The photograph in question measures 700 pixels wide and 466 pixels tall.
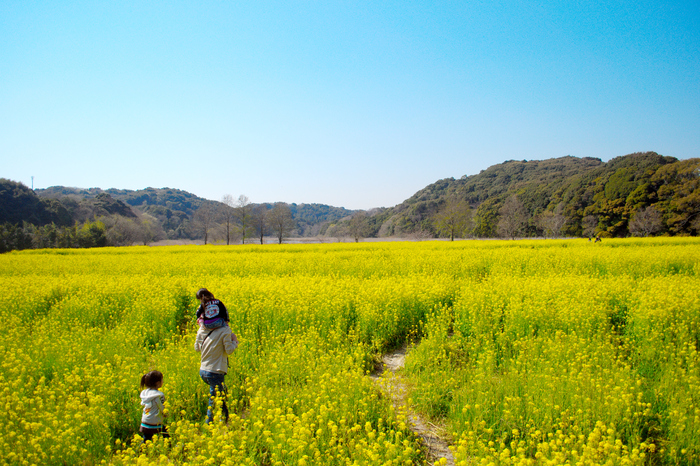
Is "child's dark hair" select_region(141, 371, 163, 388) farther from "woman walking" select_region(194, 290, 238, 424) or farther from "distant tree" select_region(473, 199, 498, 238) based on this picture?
"distant tree" select_region(473, 199, 498, 238)

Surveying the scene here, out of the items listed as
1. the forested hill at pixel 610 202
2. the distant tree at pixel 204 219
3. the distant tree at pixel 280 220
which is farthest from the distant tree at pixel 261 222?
the forested hill at pixel 610 202

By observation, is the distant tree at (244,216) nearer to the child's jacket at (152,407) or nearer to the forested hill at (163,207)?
the forested hill at (163,207)

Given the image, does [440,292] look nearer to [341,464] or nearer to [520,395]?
[520,395]

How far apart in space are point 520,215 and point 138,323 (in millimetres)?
58729

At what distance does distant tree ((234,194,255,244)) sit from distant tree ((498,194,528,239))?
42.3 m

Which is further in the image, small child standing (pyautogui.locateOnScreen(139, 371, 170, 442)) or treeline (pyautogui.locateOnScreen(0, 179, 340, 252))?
treeline (pyautogui.locateOnScreen(0, 179, 340, 252))

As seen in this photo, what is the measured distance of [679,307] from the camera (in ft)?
20.0

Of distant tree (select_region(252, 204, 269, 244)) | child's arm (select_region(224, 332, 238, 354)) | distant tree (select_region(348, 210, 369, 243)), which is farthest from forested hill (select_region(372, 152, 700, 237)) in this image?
child's arm (select_region(224, 332, 238, 354))

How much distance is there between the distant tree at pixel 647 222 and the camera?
127 ft

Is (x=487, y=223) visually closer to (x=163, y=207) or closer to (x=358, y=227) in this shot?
(x=358, y=227)

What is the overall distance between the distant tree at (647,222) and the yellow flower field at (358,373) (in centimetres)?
4249

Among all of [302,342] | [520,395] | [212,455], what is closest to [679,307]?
[520,395]

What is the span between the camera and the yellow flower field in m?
3.07

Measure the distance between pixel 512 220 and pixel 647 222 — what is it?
16913 mm
